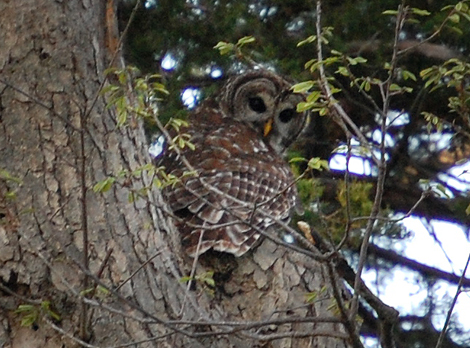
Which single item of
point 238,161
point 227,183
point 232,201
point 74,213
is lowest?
point 74,213

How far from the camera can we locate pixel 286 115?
650cm

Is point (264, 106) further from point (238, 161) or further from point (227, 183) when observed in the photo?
point (227, 183)

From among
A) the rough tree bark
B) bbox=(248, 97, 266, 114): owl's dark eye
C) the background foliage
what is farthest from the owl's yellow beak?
the rough tree bark

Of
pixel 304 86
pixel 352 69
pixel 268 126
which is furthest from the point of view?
pixel 352 69

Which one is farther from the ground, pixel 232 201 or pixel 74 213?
pixel 232 201

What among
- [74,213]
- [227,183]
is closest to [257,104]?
[227,183]

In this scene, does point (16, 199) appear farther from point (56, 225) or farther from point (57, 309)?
point (57, 309)

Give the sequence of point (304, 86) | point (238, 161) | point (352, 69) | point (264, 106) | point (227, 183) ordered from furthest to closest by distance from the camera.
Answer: point (352, 69) → point (264, 106) → point (238, 161) → point (227, 183) → point (304, 86)

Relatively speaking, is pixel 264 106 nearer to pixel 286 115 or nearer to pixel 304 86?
pixel 286 115

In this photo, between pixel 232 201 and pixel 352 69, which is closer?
pixel 232 201

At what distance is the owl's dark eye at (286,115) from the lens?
6469mm

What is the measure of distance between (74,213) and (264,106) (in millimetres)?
2869

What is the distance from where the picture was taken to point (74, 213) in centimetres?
377

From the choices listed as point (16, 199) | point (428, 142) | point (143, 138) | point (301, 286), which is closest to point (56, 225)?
point (16, 199)
